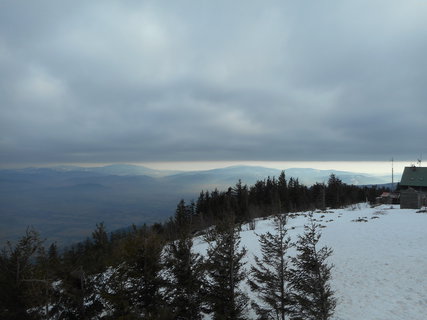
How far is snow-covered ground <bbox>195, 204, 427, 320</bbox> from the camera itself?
614 inches

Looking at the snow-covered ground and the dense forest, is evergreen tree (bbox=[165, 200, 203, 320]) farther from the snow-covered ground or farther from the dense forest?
the snow-covered ground

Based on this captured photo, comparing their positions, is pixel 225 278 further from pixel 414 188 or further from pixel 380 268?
pixel 414 188

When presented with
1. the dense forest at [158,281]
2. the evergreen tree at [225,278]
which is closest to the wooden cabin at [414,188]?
the dense forest at [158,281]

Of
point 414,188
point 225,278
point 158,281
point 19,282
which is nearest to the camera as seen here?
point 158,281

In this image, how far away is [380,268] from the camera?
2138 cm

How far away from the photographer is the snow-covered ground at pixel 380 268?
51.2ft

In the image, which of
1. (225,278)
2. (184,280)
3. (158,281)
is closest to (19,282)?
(158,281)

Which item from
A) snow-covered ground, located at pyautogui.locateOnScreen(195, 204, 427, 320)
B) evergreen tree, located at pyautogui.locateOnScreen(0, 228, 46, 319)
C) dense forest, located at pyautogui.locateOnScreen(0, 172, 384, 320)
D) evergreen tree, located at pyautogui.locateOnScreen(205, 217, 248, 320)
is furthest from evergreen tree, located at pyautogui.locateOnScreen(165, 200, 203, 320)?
snow-covered ground, located at pyautogui.locateOnScreen(195, 204, 427, 320)

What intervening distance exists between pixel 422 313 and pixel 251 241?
25025 millimetres

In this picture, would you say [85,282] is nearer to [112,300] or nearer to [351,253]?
[112,300]

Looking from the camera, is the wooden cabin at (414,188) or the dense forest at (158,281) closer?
the dense forest at (158,281)

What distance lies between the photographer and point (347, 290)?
1872cm

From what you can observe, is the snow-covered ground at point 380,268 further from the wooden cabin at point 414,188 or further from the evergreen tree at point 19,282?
the evergreen tree at point 19,282

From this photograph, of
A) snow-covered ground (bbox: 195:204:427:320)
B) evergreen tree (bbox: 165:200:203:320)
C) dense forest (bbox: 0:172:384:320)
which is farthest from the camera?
snow-covered ground (bbox: 195:204:427:320)
